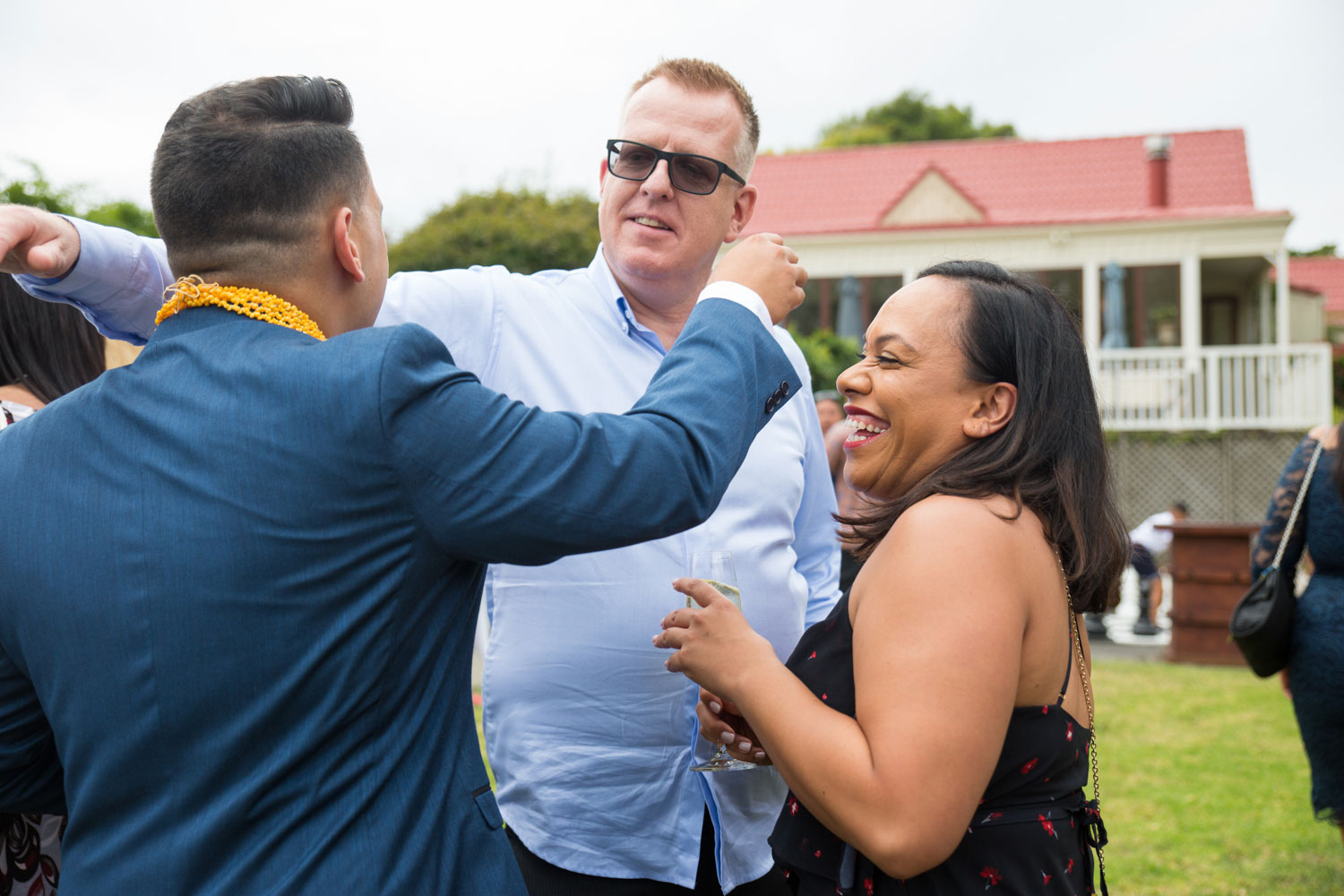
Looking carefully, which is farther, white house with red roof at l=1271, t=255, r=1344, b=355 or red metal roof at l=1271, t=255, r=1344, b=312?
red metal roof at l=1271, t=255, r=1344, b=312

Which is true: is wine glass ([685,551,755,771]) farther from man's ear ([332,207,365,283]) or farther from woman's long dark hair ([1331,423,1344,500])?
woman's long dark hair ([1331,423,1344,500])

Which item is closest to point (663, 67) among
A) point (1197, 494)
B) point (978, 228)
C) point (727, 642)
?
point (727, 642)

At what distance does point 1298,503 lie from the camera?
4324 millimetres

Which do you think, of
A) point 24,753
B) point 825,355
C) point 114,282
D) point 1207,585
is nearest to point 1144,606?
point 1207,585

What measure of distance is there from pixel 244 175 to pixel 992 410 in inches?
49.7

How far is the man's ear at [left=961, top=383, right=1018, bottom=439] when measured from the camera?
1.92 meters

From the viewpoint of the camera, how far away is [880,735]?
1605 mm

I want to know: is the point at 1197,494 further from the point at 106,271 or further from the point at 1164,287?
the point at 106,271

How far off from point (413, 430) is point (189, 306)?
0.40 meters

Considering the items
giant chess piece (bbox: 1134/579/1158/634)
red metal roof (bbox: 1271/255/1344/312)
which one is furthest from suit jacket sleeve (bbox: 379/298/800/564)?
red metal roof (bbox: 1271/255/1344/312)

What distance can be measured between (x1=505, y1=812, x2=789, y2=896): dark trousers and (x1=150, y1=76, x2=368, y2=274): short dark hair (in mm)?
1361

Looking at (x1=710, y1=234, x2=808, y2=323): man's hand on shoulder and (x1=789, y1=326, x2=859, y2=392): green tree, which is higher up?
(x1=710, y1=234, x2=808, y2=323): man's hand on shoulder

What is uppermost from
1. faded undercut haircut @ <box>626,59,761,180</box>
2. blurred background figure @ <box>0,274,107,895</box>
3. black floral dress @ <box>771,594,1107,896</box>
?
faded undercut haircut @ <box>626,59,761,180</box>

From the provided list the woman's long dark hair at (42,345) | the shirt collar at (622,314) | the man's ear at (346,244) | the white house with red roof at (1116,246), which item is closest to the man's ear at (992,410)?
the shirt collar at (622,314)
